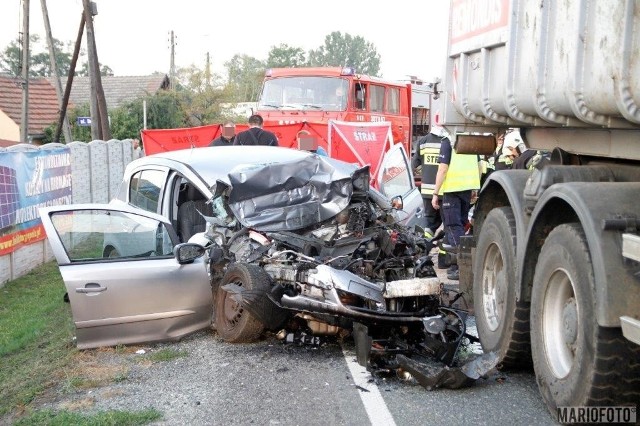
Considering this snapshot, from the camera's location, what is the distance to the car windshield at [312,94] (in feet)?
64.8

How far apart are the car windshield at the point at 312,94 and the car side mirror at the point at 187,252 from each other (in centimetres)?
1281

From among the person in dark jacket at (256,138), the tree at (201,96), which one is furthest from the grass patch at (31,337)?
the tree at (201,96)

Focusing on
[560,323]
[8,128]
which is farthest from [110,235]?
[8,128]

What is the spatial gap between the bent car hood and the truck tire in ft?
9.02

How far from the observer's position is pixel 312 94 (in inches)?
784

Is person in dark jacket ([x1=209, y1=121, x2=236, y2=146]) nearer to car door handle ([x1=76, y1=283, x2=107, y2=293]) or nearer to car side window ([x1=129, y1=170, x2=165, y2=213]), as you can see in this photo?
car side window ([x1=129, y1=170, x2=165, y2=213])

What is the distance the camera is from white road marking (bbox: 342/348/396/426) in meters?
5.05

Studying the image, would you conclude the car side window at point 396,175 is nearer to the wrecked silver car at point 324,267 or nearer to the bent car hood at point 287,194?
the wrecked silver car at point 324,267

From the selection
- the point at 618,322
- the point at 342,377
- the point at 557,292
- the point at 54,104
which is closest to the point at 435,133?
the point at 342,377

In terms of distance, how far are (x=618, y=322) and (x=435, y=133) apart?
25.6 feet

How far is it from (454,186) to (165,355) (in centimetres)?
472

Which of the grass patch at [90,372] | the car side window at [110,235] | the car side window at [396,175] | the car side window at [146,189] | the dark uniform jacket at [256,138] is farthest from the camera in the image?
the dark uniform jacket at [256,138]

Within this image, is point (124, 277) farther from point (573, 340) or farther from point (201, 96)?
point (201, 96)

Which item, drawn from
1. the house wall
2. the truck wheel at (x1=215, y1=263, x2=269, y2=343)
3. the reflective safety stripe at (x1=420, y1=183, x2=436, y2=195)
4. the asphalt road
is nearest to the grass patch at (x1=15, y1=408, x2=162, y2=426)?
the asphalt road
